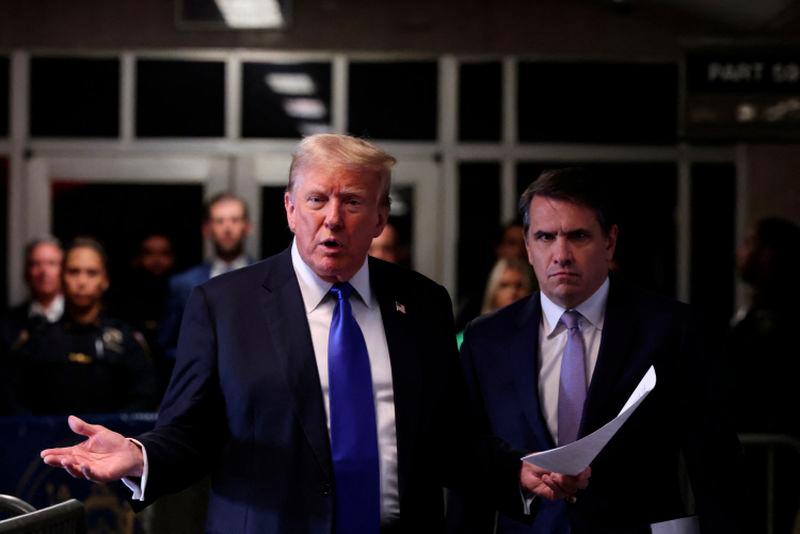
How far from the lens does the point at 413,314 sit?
9.11 ft

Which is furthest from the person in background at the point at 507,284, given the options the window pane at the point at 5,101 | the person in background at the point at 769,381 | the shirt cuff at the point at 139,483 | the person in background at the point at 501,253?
the window pane at the point at 5,101

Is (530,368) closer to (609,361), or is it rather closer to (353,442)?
(609,361)

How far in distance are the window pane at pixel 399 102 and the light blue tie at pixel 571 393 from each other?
21.4ft

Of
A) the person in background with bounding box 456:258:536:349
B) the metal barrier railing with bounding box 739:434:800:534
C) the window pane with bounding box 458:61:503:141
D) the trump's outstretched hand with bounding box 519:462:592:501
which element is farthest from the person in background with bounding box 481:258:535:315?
the window pane with bounding box 458:61:503:141

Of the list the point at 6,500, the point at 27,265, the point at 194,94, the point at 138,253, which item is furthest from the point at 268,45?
the point at 6,500

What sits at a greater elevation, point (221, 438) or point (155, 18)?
point (155, 18)

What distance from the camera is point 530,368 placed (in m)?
2.98

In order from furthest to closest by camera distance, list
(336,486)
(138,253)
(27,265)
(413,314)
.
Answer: (138,253) < (27,265) < (413,314) < (336,486)

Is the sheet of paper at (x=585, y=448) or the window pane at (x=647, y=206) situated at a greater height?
the window pane at (x=647, y=206)

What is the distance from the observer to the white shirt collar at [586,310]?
3.05 m

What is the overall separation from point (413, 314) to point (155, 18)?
7083 millimetres

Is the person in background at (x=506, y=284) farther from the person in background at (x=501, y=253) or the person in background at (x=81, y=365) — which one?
the person in background at (x=81, y=365)

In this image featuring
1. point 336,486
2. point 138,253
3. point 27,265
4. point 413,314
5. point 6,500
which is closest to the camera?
point 336,486

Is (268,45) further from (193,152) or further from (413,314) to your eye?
(413,314)
